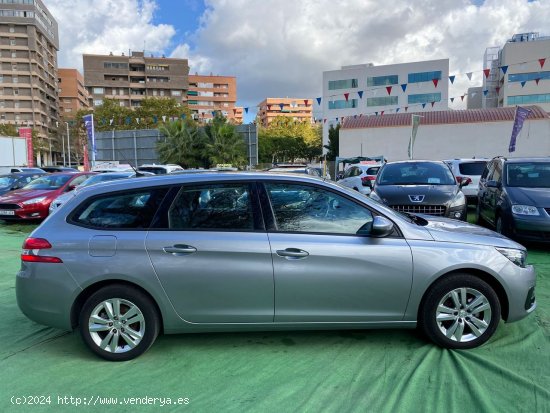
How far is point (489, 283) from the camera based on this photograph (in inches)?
134

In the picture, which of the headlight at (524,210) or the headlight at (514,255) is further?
the headlight at (524,210)

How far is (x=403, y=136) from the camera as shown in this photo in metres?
31.5

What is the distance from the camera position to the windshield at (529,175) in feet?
22.5

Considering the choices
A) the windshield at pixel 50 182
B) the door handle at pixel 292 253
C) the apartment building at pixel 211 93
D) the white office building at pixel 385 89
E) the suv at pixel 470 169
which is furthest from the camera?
the apartment building at pixel 211 93

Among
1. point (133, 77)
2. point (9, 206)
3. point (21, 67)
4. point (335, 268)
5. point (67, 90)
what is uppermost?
point (133, 77)

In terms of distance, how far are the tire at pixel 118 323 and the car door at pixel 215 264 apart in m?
0.25

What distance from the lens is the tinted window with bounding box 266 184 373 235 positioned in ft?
11.0

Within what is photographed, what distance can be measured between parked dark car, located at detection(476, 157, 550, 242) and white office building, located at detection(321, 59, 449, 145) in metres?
54.6

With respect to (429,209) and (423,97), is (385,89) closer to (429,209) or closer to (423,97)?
(423,97)

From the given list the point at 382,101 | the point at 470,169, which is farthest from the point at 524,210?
the point at 382,101

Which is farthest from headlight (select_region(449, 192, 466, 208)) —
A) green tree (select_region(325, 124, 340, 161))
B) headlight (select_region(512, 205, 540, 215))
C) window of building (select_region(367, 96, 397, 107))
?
window of building (select_region(367, 96, 397, 107))

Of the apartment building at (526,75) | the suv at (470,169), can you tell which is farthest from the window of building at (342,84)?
the suv at (470,169)

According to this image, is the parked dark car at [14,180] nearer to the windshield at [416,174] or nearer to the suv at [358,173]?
the suv at [358,173]

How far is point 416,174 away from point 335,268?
19.1ft
